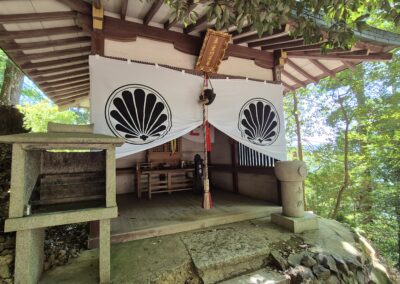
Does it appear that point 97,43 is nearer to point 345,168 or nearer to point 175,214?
point 175,214

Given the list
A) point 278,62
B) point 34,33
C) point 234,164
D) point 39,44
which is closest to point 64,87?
point 39,44

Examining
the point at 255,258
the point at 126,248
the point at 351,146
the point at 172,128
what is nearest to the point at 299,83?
the point at 351,146

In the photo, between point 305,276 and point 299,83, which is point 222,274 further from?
point 299,83

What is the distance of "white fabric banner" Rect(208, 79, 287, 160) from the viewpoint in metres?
4.40

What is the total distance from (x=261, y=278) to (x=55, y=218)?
244 centimetres

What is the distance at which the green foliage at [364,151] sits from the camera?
718cm

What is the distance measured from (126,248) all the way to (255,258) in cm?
180

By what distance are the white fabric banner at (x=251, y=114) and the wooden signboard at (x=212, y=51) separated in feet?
1.07

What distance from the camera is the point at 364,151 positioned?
8.38 m

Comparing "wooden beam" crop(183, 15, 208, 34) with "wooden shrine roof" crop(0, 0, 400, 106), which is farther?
"wooden beam" crop(183, 15, 208, 34)

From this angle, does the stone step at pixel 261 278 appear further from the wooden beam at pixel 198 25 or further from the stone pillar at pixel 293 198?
the wooden beam at pixel 198 25

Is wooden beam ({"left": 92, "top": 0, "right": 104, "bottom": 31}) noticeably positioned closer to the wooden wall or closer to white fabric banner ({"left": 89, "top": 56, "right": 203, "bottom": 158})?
white fabric banner ({"left": 89, "top": 56, "right": 203, "bottom": 158})

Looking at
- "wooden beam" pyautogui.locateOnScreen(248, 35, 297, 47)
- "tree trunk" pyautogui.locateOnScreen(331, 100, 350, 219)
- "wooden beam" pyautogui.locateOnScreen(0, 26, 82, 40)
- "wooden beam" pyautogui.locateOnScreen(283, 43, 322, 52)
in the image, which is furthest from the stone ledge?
"tree trunk" pyautogui.locateOnScreen(331, 100, 350, 219)

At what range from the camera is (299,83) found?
7.16m
